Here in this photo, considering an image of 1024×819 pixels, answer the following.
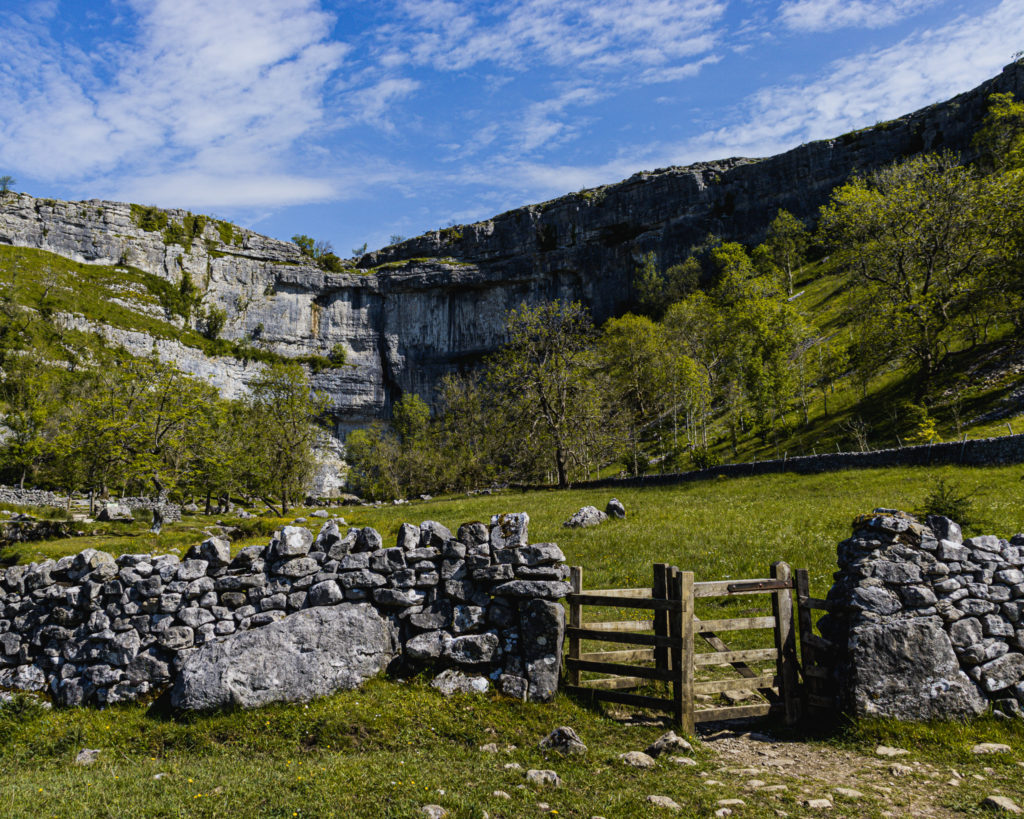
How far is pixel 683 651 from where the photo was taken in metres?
9.54

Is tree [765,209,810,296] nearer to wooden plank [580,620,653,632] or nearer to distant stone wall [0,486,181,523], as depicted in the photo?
distant stone wall [0,486,181,523]

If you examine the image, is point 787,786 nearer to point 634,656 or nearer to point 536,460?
point 634,656

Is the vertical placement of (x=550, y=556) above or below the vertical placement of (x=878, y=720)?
above

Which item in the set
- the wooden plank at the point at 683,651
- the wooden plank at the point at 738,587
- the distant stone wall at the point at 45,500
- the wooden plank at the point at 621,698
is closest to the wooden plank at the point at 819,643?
the wooden plank at the point at 738,587

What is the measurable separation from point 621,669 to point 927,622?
475cm

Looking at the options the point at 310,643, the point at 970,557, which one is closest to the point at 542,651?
the point at 310,643

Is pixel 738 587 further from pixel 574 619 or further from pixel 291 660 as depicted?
pixel 291 660

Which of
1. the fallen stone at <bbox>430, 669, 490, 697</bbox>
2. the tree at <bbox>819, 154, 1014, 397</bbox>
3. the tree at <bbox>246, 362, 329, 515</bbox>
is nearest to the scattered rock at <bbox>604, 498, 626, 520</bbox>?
the fallen stone at <bbox>430, 669, 490, 697</bbox>

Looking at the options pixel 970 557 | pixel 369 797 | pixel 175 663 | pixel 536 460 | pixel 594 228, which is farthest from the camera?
pixel 594 228

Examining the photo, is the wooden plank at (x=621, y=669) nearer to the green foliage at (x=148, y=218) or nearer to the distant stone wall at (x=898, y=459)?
the distant stone wall at (x=898, y=459)

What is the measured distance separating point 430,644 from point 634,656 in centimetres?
366

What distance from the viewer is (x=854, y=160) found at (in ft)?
320

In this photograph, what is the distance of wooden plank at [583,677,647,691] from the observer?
34.6 feet

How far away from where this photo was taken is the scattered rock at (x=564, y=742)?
8.33 meters
